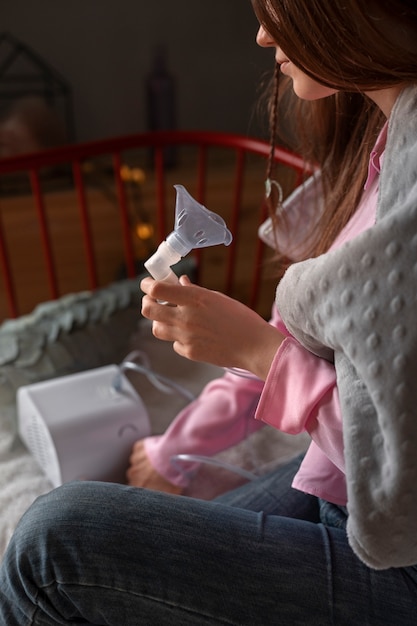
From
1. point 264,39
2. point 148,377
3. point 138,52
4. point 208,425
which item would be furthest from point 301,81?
point 138,52

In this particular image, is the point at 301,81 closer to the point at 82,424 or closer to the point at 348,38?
the point at 348,38

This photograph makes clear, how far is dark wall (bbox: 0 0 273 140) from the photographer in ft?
5.97

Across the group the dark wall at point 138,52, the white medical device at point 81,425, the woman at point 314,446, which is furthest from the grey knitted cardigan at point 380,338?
the dark wall at point 138,52

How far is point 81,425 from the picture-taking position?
0.94 metres

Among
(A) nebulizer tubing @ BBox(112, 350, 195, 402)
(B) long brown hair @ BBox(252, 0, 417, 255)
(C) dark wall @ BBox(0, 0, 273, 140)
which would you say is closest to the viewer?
(B) long brown hair @ BBox(252, 0, 417, 255)

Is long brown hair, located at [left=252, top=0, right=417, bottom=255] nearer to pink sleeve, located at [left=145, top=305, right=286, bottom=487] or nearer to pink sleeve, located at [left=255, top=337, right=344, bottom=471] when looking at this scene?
pink sleeve, located at [left=255, top=337, right=344, bottom=471]

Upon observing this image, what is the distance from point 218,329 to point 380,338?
0.50 ft

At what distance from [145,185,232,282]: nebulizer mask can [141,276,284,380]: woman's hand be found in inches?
0.7

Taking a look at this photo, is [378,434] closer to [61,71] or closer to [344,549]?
[344,549]

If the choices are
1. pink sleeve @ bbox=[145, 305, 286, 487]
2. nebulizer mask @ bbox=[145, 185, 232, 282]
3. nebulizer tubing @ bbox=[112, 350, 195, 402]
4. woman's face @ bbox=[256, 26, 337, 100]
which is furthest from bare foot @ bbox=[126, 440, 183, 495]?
woman's face @ bbox=[256, 26, 337, 100]

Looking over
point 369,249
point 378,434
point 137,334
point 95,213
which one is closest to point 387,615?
point 378,434

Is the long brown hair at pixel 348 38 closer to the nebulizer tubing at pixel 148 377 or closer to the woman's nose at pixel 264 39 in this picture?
the woman's nose at pixel 264 39

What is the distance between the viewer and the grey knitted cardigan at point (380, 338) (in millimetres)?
488

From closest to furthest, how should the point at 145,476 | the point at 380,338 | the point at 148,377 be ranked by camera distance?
the point at 380,338, the point at 145,476, the point at 148,377
